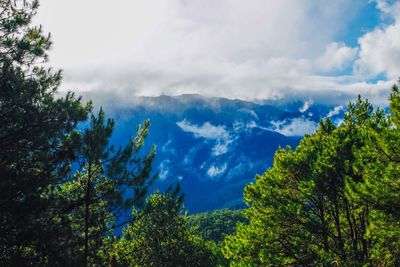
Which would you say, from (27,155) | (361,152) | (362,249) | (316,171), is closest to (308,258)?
(362,249)

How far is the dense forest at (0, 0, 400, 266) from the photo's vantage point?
14.3 m

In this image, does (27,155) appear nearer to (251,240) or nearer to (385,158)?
(251,240)

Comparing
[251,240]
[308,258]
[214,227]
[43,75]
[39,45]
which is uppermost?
[214,227]

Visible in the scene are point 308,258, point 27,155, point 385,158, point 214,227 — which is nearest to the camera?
point 385,158

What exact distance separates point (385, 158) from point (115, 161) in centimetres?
1149

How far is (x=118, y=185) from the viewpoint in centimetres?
1847

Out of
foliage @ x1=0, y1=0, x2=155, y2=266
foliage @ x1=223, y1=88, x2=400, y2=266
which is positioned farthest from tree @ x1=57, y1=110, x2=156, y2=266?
foliage @ x1=223, y1=88, x2=400, y2=266

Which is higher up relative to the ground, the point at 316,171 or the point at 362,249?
the point at 316,171

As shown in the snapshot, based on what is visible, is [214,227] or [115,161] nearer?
[115,161]

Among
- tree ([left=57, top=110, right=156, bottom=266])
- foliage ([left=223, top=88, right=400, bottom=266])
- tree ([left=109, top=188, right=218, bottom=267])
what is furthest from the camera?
tree ([left=109, top=188, right=218, bottom=267])

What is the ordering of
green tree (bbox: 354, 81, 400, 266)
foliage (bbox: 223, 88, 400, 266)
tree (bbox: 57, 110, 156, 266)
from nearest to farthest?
green tree (bbox: 354, 81, 400, 266)
foliage (bbox: 223, 88, 400, 266)
tree (bbox: 57, 110, 156, 266)

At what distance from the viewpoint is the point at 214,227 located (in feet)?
618

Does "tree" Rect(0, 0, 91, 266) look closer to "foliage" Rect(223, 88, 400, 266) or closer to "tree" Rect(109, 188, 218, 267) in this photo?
"foliage" Rect(223, 88, 400, 266)

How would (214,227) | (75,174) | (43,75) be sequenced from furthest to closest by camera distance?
1. (214,227)
2. (75,174)
3. (43,75)
